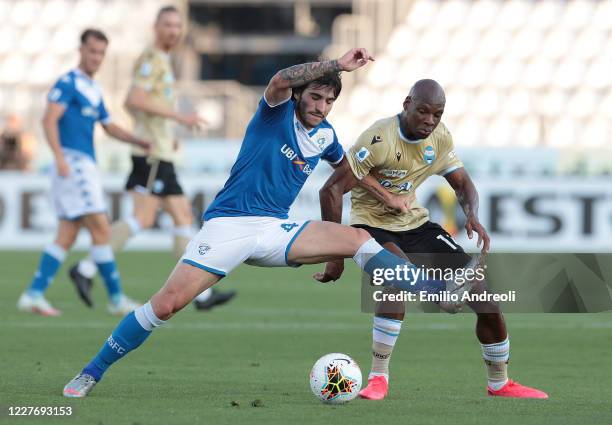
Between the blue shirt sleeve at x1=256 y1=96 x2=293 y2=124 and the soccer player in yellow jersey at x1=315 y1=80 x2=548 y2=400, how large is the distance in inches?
24.7

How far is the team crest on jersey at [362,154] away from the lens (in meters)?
6.76

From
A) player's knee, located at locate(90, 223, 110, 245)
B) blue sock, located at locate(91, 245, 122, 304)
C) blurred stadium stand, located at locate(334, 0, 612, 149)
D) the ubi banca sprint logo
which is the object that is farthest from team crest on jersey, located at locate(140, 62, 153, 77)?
blurred stadium stand, located at locate(334, 0, 612, 149)

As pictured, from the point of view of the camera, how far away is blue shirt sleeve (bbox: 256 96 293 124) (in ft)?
20.3

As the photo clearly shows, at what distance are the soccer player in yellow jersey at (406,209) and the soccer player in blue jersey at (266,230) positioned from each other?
374mm

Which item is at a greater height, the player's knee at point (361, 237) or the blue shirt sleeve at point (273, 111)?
the blue shirt sleeve at point (273, 111)

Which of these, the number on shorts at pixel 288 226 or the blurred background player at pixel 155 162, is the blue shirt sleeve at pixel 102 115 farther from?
the number on shorts at pixel 288 226

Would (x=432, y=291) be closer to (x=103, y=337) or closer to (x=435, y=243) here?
(x=435, y=243)

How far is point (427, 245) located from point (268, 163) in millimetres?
1147

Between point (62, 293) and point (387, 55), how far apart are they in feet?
49.6

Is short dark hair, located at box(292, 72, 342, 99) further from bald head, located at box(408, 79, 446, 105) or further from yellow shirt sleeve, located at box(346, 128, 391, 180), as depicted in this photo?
yellow shirt sleeve, located at box(346, 128, 391, 180)

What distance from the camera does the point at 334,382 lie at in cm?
620

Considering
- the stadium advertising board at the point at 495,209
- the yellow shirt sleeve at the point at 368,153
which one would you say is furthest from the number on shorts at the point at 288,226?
the stadium advertising board at the point at 495,209

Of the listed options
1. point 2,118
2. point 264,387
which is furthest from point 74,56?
point 264,387

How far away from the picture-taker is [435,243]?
690 cm
